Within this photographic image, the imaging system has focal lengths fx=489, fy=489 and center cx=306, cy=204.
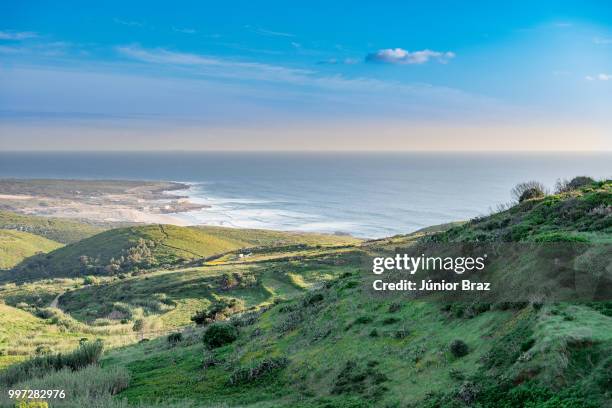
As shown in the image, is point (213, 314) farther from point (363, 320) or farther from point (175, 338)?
point (363, 320)

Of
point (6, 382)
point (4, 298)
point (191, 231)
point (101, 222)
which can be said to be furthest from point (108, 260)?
point (6, 382)

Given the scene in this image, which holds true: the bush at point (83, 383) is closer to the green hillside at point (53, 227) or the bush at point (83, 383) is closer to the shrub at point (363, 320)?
the shrub at point (363, 320)

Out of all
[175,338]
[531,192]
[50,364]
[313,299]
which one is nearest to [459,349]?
[313,299]

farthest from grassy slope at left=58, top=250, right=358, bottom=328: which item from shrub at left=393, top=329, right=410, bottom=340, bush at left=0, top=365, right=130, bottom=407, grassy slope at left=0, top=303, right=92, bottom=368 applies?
shrub at left=393, top=329, right=410, bottom=340

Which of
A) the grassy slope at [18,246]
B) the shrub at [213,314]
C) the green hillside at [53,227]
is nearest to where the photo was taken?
the shrub at [213,314]

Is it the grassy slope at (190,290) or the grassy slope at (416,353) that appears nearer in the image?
the grassy slope at (416,353)

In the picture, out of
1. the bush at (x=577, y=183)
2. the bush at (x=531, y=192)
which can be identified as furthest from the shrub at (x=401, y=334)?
the bush at (x=577, y=183)

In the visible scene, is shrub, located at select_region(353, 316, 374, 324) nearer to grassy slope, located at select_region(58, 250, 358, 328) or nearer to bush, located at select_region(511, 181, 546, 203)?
bush, located at select_region(511, 181, 546, 203)
